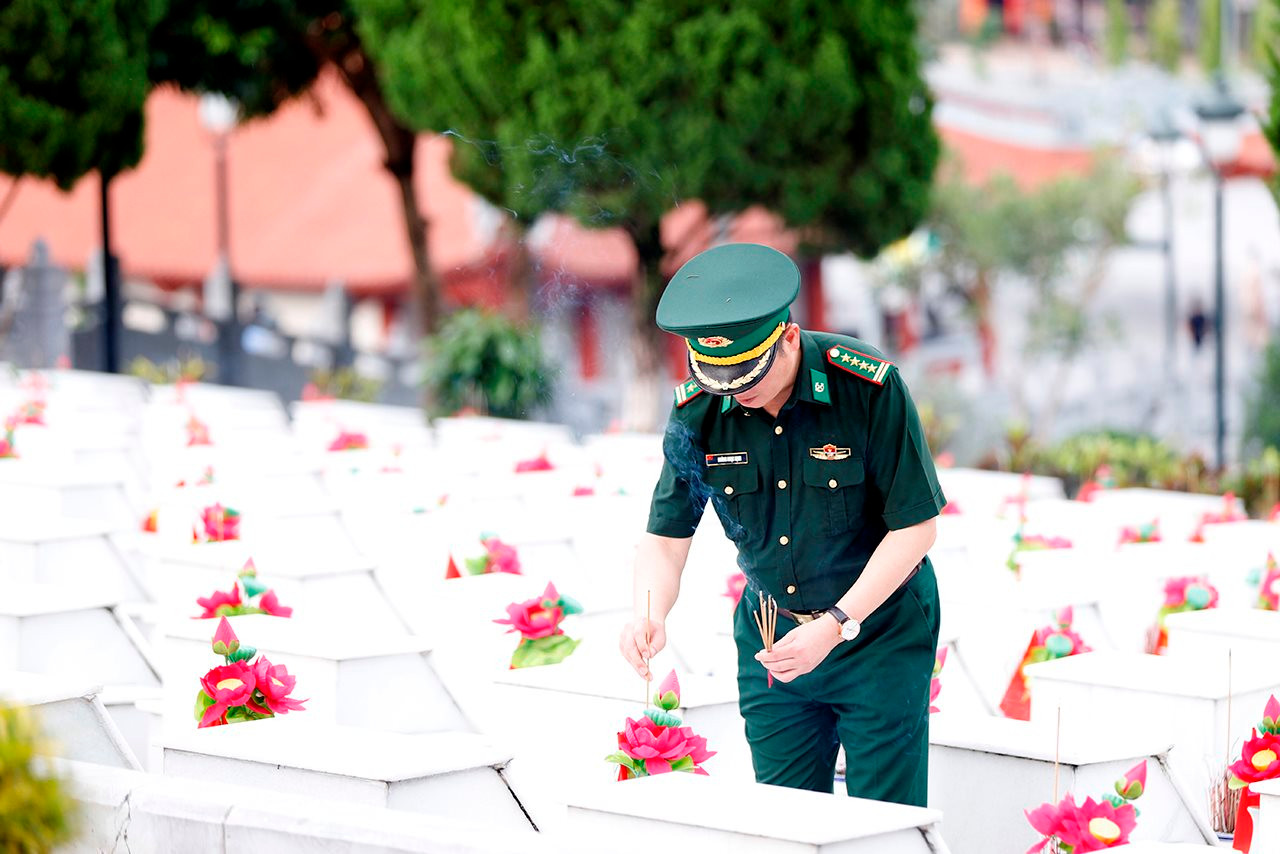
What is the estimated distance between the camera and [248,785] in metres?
3.92

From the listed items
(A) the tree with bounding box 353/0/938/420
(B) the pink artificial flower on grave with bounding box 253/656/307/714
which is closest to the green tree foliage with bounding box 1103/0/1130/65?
(A) the tree with bounding box 353/0/938/420

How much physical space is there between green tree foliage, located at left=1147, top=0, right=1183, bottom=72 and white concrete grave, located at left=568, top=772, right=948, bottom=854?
145 ft

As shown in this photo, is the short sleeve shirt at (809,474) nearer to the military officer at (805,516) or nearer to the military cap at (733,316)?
the military officer at (805,516)

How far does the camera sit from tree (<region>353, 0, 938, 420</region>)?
1345cm

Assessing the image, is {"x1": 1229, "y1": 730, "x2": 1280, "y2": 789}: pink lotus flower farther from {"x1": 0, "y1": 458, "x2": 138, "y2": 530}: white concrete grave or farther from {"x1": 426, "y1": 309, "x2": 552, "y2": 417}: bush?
{"x1": 426, "y1": 309, "x2": 552, "y2": 417}: bush

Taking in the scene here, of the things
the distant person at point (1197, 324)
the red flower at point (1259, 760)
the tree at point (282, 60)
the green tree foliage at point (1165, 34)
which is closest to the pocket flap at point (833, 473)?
the red flower at point (1259, 760)

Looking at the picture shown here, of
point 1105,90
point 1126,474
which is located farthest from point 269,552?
point 1105,90

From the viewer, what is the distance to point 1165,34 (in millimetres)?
48531

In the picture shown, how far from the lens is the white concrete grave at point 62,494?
783cm

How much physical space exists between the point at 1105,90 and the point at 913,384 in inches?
636

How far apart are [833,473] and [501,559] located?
9.19 feet

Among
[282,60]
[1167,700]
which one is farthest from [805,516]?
[282,60]

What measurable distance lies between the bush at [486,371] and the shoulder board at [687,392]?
35.3 ft

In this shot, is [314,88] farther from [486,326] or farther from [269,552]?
[269,552]
